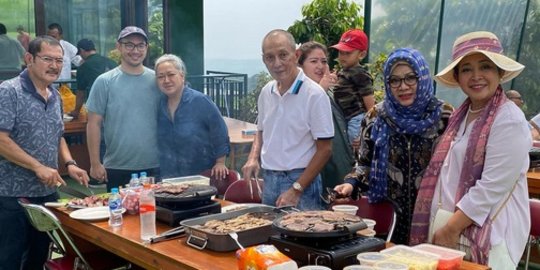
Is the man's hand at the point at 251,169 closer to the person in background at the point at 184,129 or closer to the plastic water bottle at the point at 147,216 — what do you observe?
the person in background at the point at 184,129

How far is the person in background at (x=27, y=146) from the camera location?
11.0ft

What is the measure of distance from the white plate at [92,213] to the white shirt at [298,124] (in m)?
1.00

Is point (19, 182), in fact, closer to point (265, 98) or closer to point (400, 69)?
point (265, 98)

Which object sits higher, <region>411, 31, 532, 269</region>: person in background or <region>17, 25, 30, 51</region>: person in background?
<region>17, 25, 30, 51</region>: person in background

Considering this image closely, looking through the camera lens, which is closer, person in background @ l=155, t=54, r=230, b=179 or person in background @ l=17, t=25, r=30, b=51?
person in background @ l=155, t=54, r=230, b=179

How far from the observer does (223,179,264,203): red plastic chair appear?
12.4 ft

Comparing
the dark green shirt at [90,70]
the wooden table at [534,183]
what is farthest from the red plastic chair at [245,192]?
the dark green shirt at [90,70]

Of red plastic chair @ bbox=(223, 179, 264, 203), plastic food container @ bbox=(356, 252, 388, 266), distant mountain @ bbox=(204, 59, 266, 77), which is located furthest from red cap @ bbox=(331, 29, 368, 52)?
distant mountain @ bbox=(204, 59, 266, 77)

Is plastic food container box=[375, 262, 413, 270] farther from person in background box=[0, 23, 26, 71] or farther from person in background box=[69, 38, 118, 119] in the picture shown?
person in background box=[0, 23, 26, 71]

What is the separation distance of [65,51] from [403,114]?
7715 mm

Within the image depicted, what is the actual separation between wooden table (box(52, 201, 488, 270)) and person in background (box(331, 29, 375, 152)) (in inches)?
78.8

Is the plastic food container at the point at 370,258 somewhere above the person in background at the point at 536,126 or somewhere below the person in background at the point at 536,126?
below

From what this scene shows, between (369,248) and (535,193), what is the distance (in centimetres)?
270

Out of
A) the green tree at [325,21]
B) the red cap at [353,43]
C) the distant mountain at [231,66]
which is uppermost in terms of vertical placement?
the green tree at [325,21]
